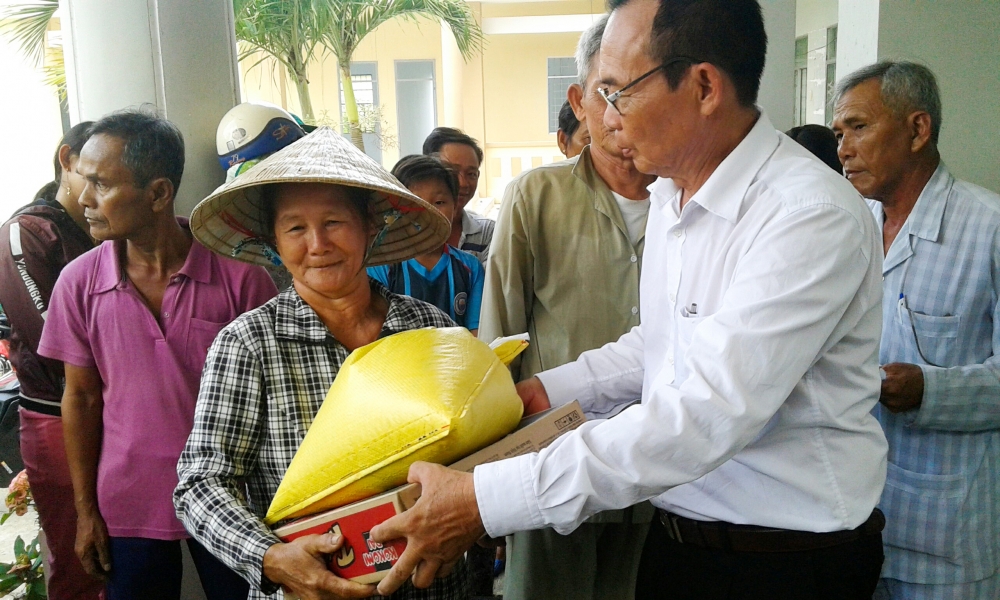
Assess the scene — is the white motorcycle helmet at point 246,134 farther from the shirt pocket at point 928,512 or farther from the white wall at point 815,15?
the white wall at point 815,15

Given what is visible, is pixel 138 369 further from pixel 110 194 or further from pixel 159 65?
pixel 159 65

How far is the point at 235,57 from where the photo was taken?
3.31 metres

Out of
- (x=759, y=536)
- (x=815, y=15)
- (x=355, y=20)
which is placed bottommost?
(x=759, y=536)

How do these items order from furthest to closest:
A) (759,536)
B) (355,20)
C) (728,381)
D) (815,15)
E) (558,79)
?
(558,79)
(815,15)
(355,20)
(759,536)
(728,381)

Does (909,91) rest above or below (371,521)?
above

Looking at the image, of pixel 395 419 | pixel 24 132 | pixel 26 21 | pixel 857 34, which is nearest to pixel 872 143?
pixel 395 419

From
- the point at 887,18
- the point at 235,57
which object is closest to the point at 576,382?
the point at 235,57

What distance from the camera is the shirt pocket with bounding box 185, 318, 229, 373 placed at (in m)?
2.14

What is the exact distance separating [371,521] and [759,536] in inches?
27.9

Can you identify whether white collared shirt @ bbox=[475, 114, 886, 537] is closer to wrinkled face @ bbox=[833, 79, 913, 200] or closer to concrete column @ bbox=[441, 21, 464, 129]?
wrinkled face @ bbox=[833, 79, 913, 200]

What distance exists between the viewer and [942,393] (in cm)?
201

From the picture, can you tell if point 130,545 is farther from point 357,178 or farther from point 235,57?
point 235,57

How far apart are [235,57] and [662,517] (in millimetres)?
2675

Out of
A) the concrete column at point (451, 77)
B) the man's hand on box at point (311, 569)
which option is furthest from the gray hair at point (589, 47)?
the concrete column at point (451, 77)
